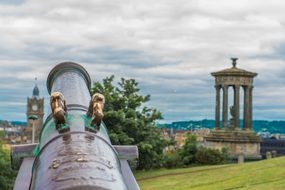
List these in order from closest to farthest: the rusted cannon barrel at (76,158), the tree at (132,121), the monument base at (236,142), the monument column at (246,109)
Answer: the rusted cannon barrel at (76,158)
the tree at (132,121)
the monument base at (236,142)
the monument column at (246,109)

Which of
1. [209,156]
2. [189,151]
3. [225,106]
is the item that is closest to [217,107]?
[225,106]

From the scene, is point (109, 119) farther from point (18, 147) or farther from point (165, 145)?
point (18, 147)

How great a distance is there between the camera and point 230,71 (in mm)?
41719

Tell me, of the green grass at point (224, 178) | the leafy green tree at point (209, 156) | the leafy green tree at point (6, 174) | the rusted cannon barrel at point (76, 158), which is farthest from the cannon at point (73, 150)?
the leafy green tree at point (209, 156)

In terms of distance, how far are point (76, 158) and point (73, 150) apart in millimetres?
152

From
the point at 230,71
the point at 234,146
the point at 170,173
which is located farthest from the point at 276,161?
the point at 230,71

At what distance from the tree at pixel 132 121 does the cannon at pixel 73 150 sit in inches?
853

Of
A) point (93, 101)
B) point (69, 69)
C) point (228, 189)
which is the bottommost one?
point (228, 189)

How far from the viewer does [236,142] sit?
39.7 m

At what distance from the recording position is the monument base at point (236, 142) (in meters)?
39.3

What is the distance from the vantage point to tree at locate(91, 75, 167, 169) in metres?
29.9

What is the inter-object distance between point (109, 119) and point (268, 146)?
135 feet

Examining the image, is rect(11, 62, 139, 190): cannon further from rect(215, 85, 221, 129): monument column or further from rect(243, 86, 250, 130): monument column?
rect(243, 86, 250, 130): monument column

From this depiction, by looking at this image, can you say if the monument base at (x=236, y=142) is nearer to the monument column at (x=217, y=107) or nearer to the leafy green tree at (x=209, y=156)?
the monument column at (x=217, y=107)
